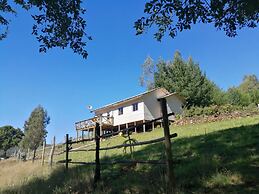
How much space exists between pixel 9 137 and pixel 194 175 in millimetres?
79094

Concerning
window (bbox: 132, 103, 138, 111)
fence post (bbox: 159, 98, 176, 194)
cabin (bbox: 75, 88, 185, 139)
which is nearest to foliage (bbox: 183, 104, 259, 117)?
cabin (bbox: 75, 88, 185, 139)

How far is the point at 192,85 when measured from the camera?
4303 cm

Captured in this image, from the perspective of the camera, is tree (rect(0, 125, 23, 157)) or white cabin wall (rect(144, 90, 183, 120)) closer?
white cabin wall (rect(144, 90, 183, 120))

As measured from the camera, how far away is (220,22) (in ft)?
21.9

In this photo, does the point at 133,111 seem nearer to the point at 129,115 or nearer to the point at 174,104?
the point at 129,115

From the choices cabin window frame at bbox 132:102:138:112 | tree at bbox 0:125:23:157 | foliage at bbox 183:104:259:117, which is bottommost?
foliage at bbox 183:104:259:117

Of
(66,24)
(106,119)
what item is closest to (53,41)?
(66,24)

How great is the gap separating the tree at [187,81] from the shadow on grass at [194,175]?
32766 mm

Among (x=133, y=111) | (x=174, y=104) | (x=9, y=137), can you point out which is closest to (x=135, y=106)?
(x=133, y=111)

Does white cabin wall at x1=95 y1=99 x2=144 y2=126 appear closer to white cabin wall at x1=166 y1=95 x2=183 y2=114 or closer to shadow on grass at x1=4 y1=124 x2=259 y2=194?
white cabin wall at x1=166 y1=95 x2=183 y2=114

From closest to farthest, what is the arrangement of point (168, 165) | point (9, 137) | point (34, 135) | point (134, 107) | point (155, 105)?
point (168, 165) < point (134, 107) < point (155, 105) < point (34, 135) < point (9, 137)

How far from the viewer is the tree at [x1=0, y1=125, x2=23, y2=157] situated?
71.1m

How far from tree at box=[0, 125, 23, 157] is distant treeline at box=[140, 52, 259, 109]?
1773 inches

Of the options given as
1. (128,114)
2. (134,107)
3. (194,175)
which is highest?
(134,107)
